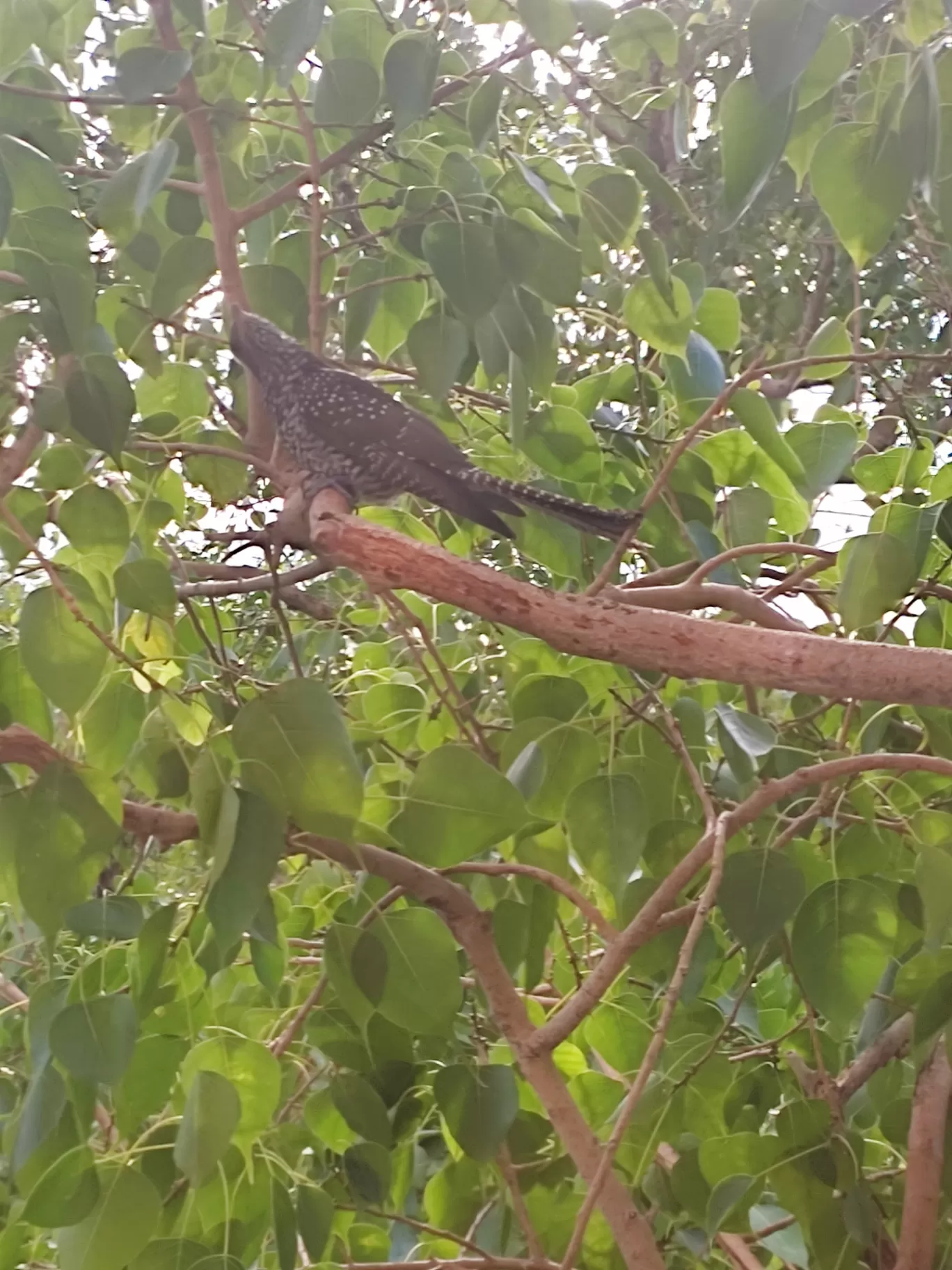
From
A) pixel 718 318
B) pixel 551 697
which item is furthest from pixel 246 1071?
pixel 718 318

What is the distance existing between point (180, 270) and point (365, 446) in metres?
0.31

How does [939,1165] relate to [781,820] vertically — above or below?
below

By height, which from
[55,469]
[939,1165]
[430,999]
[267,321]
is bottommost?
[939,1165]

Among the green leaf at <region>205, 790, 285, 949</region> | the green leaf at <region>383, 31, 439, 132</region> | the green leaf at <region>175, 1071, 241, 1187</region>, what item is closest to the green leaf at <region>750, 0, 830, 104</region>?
the green leaf at <region>383, 31, 439, 132</region>

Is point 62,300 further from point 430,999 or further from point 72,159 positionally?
point 430,999

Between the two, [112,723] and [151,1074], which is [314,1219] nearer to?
[151,1074]

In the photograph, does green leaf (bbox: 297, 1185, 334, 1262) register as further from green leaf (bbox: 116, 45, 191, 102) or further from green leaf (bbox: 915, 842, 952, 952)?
green leaf (bbox: 116, 45, 191, 102)

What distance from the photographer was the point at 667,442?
792 millimetres

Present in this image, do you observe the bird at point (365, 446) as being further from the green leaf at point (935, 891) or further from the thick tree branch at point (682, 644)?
the green leaf at point (935, 891)

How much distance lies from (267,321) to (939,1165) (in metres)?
0.73

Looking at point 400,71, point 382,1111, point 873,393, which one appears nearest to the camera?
point 400,71

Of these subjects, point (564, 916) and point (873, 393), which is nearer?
point (564, 916)

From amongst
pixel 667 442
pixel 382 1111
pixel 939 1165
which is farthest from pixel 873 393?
pixel 382 1111

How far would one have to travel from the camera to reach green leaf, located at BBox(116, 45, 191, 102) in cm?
54
